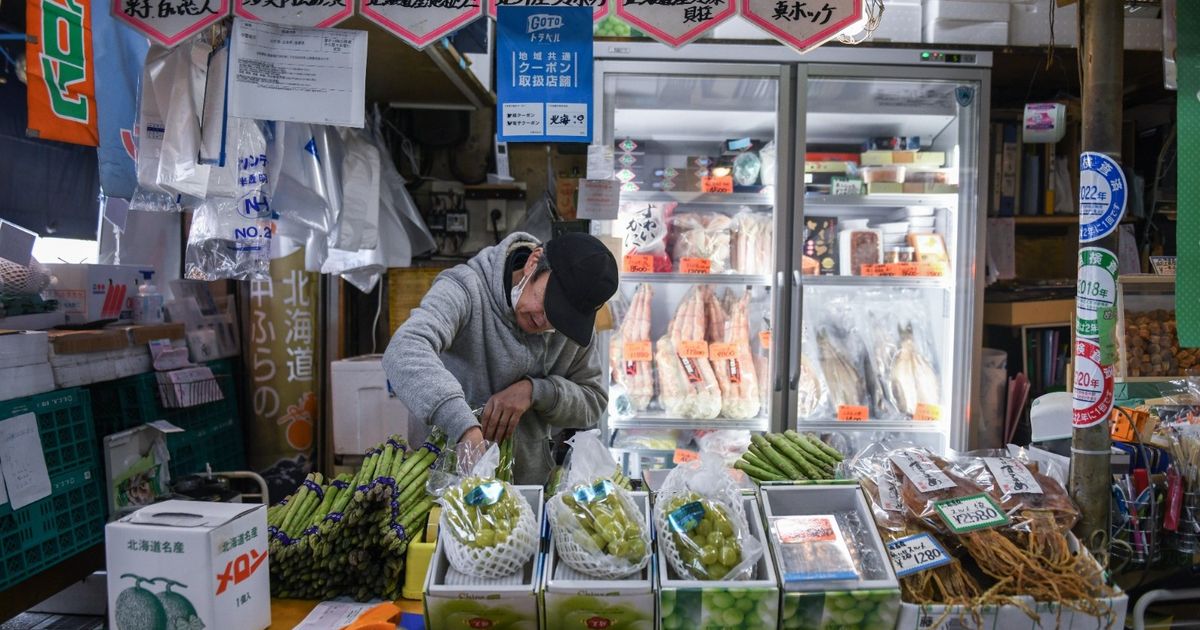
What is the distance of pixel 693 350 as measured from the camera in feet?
11.6

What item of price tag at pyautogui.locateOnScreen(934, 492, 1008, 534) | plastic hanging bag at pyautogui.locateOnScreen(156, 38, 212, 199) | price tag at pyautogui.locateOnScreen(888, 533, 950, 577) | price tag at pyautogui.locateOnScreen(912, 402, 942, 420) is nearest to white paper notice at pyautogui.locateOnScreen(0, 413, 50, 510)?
plastic hanging bag at pyautogui.locateOnScreen(156, 38, 212, 199)

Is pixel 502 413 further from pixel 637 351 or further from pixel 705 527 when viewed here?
pixel 637 351

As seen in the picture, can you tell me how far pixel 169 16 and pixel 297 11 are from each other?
1.23 ft

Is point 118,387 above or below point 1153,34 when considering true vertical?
below

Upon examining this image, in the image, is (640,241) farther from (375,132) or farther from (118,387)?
(118,387)

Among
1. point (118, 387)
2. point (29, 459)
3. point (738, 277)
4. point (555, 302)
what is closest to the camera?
point (555, 302)

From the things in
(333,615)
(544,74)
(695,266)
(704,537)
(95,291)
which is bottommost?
(333,615)

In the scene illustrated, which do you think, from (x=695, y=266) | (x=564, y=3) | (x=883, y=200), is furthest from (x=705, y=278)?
(x=564, y=3)

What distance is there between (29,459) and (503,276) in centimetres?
181

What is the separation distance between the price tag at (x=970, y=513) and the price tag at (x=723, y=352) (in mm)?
2049

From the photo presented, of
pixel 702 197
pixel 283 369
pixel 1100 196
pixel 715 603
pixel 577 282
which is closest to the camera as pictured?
pixel 715 603

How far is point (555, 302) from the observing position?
204cm

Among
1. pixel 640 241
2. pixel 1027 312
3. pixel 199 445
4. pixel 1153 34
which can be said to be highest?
pixel 1153 34

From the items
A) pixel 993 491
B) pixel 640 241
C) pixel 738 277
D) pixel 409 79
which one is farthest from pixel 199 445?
pixel 993 491
